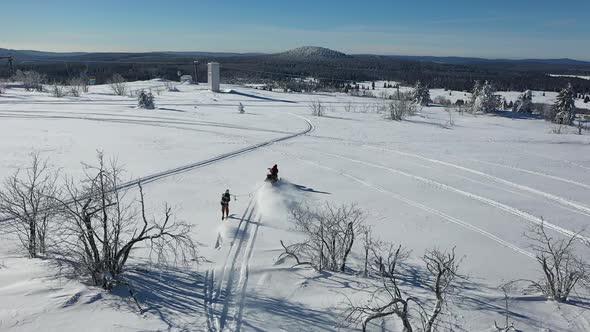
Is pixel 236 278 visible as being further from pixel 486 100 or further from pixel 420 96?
pixel 420 96

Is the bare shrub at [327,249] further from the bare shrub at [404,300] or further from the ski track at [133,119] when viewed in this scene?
the ski track at [133,119]

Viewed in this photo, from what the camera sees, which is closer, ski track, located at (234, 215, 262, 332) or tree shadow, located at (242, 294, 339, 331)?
tree shadow, located at (242, 294, 339, 331)

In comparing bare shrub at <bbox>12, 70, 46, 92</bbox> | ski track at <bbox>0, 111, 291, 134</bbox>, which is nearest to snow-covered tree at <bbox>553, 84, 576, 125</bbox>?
ski track at <bbox>0, 111, 291, 134</bbox>

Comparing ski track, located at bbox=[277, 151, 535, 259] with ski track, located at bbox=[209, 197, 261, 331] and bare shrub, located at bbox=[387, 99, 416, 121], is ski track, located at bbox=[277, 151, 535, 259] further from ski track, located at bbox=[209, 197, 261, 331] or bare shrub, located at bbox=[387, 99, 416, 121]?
bare shrub, located at bbox=[387, 99, 416, 121]

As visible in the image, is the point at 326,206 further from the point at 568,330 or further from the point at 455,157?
the point at 455,157

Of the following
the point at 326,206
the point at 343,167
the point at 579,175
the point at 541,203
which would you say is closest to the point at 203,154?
the point at 343,167

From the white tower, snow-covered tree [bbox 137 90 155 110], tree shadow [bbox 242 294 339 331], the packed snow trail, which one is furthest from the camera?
the white tower
